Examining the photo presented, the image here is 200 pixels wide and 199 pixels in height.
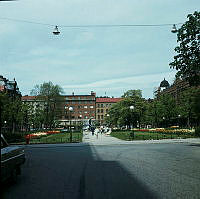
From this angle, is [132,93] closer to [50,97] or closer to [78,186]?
[50,97]

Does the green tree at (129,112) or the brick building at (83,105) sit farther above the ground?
the brick building at (83,105)

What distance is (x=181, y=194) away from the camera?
6.08 m

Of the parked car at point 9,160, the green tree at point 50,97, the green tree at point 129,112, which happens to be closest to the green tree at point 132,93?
the green tree at point 129,112

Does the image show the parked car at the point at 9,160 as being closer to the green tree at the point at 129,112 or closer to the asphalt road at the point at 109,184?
the asphalt road at the point at 109,184

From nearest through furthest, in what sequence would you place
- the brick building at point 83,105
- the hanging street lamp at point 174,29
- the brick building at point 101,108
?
the hanging street lamp at point 174,29 < the brick building at point 83,105 < the brick building at point 101,108

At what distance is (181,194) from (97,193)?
202cm

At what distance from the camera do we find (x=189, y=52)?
19.9 meters

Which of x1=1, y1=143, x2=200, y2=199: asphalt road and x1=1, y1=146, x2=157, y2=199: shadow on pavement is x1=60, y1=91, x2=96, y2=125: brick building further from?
x1=1, y1=146, x2=157, y2=199: shadow on pavement

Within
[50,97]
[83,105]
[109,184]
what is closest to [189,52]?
[109,184]

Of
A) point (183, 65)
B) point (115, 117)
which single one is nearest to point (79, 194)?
point (183, 65)

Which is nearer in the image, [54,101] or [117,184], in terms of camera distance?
[117,184]

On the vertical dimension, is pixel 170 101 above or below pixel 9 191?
above

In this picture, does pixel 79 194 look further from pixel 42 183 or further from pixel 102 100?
pixel 102 100

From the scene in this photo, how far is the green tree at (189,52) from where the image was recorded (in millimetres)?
19375
